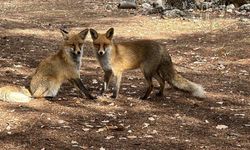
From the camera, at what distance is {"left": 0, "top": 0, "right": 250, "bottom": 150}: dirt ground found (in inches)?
251

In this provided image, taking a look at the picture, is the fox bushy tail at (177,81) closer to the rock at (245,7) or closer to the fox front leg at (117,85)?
the fox front leg at (117,85)

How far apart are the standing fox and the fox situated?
40 centimetres

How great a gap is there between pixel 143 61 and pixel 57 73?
1569 millimetres

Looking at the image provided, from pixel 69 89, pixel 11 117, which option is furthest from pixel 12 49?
pixel 11 117

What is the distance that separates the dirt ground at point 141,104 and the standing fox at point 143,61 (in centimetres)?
27

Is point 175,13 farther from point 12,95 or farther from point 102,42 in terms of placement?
point 12,95

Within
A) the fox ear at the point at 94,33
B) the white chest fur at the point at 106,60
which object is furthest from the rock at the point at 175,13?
the fox ear at the point at 94,33

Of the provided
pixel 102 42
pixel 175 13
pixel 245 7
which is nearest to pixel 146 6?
pixel 175 13

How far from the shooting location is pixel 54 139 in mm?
6309

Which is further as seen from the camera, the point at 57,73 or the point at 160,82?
the point at 160,82

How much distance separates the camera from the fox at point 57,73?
8.01 meters

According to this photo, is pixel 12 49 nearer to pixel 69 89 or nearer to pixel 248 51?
pixel 69 89

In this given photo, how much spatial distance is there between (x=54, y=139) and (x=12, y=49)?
668 centimetres

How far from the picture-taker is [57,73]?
814 centimetres
